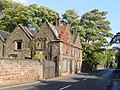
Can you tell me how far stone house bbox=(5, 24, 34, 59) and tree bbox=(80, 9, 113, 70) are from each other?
22171mm

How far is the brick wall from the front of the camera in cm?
2964

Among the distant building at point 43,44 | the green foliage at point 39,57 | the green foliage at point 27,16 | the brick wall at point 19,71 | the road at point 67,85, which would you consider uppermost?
A: the green foliage at point 27,16

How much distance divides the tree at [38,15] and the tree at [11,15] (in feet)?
4.54

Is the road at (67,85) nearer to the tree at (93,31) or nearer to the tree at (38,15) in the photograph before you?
the tree at (38,15)

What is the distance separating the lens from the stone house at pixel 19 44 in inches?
2135

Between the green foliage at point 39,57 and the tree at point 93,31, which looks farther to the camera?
the tree at point 93,31

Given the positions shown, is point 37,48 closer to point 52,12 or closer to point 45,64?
point 45,64

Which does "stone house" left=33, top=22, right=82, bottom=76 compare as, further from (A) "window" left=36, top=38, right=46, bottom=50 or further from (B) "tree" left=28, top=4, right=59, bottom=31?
(B) "tree" left=28, top=4, right=59, bottom=31

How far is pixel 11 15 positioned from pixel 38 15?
21.4 feet

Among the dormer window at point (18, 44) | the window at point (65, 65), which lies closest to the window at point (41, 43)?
the dormer window at point (18, 44)

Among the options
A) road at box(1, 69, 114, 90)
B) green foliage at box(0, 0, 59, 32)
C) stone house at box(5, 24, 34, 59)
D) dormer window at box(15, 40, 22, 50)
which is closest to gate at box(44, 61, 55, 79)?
road at box(1, 69, 114, 90)

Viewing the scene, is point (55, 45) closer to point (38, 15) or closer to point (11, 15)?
point (38, 15)

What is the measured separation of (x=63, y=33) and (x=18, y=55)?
9.05m

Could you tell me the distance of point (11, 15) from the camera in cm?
7231
